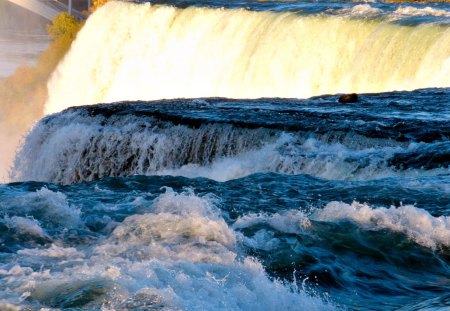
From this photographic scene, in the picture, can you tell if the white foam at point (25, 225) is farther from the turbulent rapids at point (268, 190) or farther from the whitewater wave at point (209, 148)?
the whitewater wave at point (209, 148)

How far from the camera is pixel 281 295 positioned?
8180mm

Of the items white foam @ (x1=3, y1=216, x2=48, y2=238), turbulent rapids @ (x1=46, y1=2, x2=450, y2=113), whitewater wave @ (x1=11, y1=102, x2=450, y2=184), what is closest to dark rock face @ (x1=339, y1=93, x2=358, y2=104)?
whitewater wave @ (x1=11, y1=102, x2=450, y2=184)

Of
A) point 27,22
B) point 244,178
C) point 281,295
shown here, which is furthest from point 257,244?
point 27,22

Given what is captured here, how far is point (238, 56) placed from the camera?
88.6 feet

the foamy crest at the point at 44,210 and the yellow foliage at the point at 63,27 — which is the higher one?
the foamy crest at the point at 44,210

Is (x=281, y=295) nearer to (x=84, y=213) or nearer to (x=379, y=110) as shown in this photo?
(x=84, y=213)

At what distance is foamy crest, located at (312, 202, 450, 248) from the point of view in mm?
10195

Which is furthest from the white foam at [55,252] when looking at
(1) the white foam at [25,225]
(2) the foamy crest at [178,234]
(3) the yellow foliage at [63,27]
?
(3) the yellow foliage at [63,27]

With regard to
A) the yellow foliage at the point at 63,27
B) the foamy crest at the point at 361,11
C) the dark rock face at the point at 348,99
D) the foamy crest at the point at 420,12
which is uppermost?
the foamy crest at the point at 420,12

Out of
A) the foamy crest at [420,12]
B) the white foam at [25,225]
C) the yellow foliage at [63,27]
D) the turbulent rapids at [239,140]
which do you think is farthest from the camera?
the yellow foliage at [63,27]

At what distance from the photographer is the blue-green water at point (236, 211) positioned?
8312mm

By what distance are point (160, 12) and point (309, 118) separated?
16.4 metres

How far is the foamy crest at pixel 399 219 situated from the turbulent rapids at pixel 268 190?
0.06ft

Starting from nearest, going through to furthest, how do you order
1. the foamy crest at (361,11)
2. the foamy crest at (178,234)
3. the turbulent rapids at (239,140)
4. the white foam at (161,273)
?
the white foam at (161,273)
the foamy crest at (178,234)
the turbulent rapids at (239,140)
the foamy crest at (361,11)
